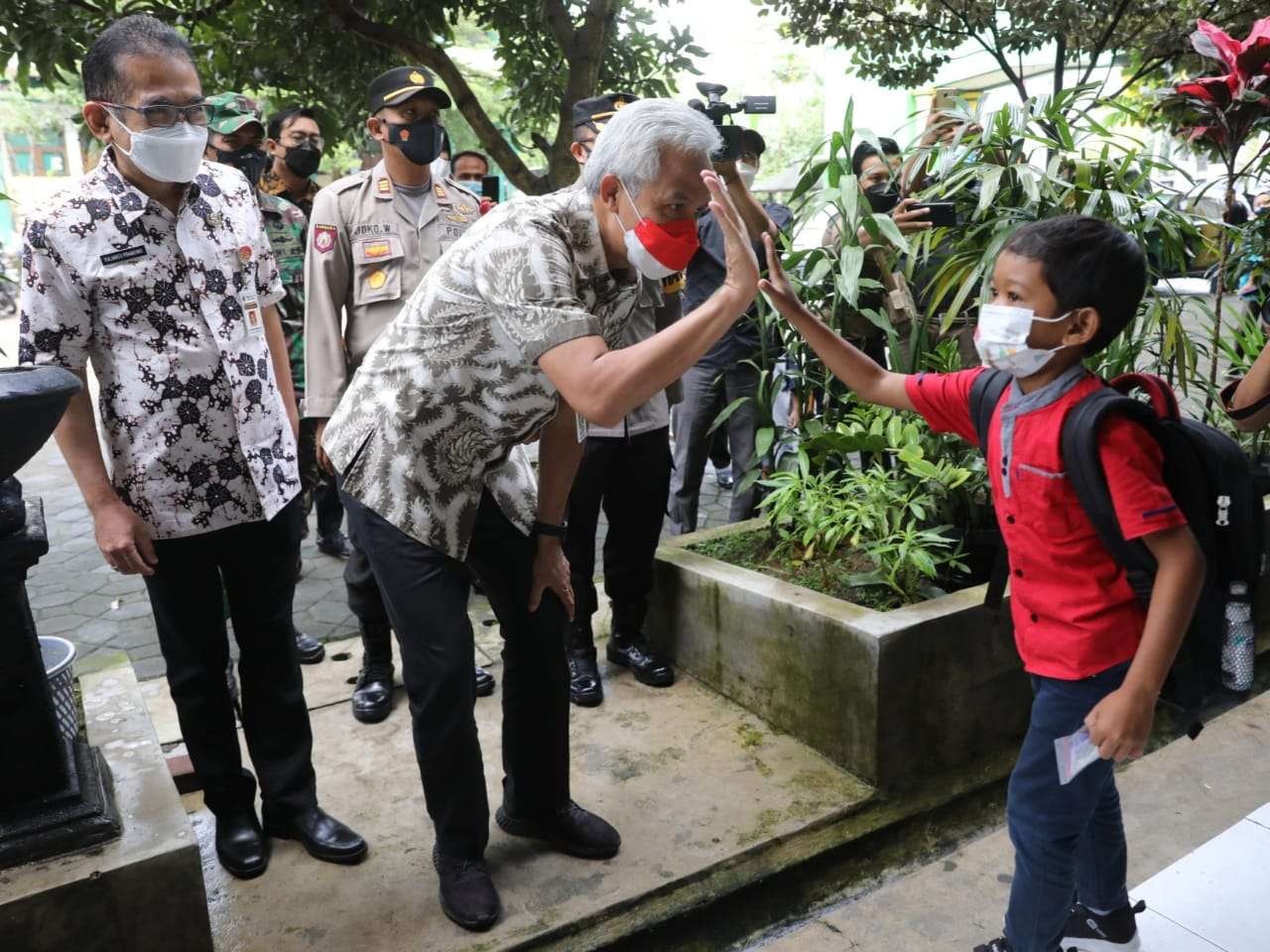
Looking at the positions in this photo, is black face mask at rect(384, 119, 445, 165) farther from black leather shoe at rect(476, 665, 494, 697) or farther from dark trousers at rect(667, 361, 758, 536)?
black leather shoe at rect(476, 665, 494, 697)

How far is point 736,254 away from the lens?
171 centimetres

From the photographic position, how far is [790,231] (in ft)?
12.5

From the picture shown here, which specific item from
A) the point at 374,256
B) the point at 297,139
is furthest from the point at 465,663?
the point at 297,139

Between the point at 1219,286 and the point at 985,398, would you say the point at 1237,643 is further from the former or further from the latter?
the point at 1219,286

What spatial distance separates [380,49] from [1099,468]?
5.13m

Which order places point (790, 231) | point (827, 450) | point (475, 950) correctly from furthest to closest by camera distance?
point (790, 231) → point (827, 450) → point (475, 950)

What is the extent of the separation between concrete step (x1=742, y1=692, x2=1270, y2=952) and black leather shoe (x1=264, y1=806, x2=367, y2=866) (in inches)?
38.8

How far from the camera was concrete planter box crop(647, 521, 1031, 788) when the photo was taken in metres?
2.66

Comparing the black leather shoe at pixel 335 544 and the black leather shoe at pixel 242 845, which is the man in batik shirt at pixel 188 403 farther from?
the black leather shoe at pixel 335 544

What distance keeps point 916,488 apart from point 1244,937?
1.50m

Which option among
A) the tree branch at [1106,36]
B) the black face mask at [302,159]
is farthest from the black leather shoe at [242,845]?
the tree branch at [1106,36]

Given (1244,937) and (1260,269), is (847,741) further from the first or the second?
(1260,269)

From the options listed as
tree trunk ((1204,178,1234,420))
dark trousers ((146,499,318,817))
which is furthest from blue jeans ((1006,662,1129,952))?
tree trunk ((1204,178,1234,420))

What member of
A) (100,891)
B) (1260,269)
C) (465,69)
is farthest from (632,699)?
(465,69)
